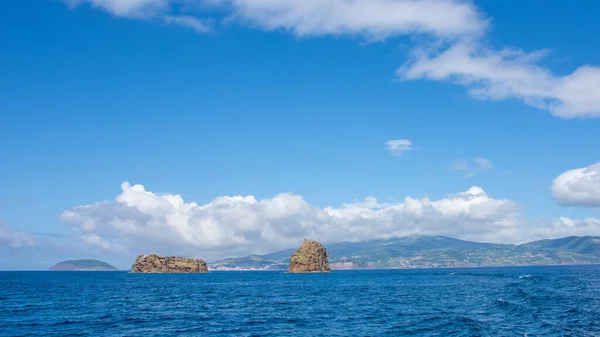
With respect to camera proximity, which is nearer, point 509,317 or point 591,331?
point 591,331

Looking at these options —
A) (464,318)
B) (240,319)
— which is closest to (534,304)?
(464,318)

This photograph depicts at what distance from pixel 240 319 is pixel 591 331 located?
161 feet

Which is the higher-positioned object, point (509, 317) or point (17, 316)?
Answer: point (17, 316)

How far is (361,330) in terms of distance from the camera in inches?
2411

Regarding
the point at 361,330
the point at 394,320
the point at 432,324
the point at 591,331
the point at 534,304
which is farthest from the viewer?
the point at 534,304

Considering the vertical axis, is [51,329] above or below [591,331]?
above

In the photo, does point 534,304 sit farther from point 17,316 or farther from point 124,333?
point 17,316

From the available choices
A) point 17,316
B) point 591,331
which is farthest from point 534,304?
point 17,316

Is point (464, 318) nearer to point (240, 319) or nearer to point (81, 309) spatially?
point (240, 319)

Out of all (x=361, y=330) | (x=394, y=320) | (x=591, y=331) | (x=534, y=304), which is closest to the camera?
(x=591, y=331)

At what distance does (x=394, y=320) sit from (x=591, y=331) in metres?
25.9

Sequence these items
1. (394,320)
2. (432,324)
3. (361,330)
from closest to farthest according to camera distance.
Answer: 1. (361,330)
2. (432,324)
3. (394,320)

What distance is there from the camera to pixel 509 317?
70.2m

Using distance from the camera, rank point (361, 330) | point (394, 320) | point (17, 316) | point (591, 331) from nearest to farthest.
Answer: point (591, 331) < point (361, 330) < point (394, 320) < point (17, 316)
